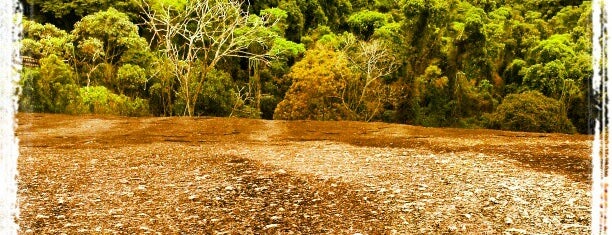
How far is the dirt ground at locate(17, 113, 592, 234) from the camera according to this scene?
11.4 feet

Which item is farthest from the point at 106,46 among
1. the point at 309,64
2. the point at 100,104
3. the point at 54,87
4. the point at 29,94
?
the point at 309,64

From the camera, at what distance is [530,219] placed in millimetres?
3484

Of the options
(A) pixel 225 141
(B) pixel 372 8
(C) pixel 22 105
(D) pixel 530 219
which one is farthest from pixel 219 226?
(B) pixel 372 8

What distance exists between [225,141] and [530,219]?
4615mm

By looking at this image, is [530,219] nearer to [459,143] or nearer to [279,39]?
[459,143]

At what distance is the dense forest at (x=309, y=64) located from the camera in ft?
51.1

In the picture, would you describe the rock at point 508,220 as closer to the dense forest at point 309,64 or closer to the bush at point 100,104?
the dense forest at point 309,64

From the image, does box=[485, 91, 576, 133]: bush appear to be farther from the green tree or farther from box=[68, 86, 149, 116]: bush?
the green tree

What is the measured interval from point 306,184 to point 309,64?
14.6 m

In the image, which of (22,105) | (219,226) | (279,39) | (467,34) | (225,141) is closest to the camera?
(219,226)

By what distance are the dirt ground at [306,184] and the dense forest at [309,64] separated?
24.8ft

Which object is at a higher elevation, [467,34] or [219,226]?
[467,34]

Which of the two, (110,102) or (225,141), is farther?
(110,102)

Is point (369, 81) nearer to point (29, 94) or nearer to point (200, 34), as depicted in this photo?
point (200, 34)
